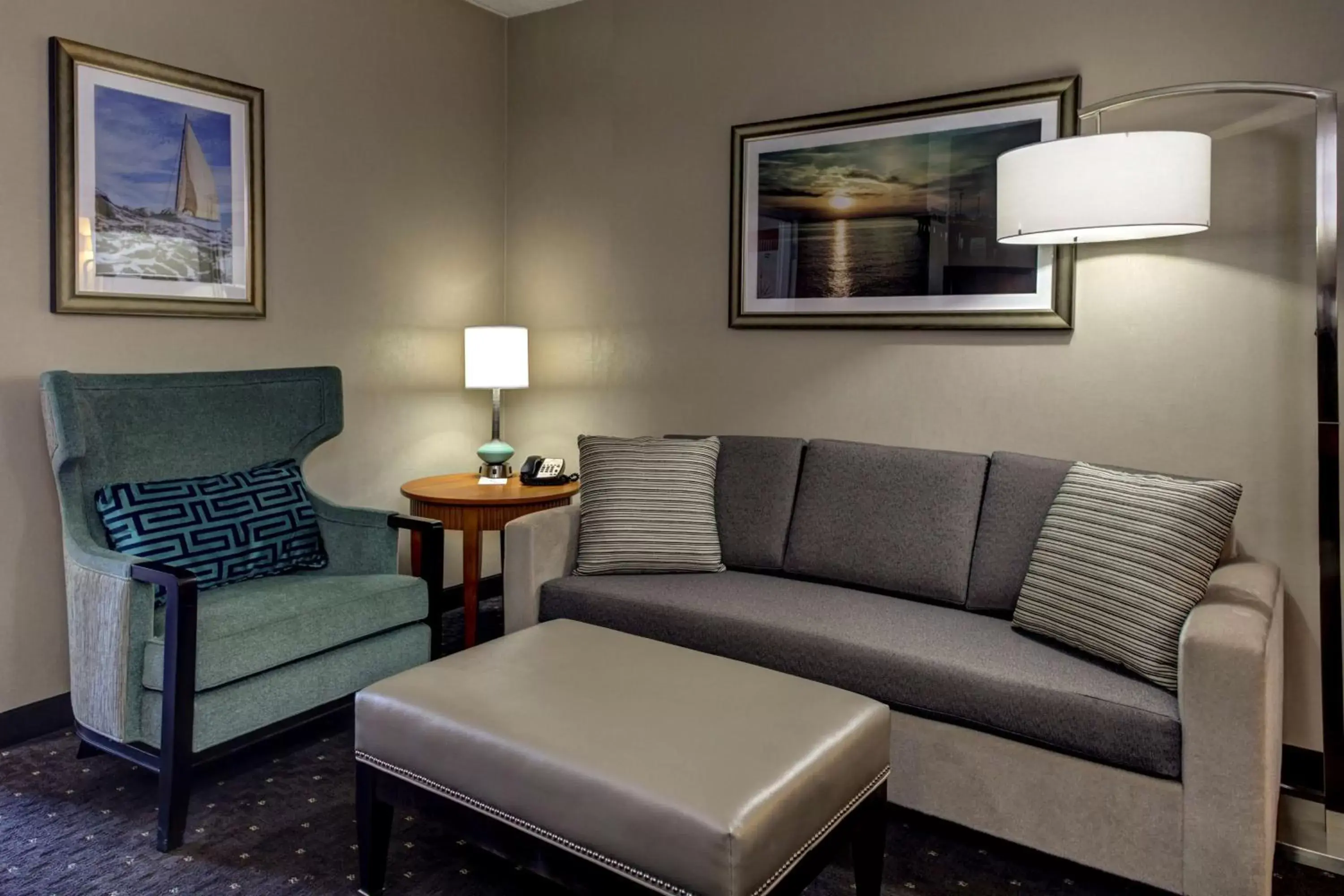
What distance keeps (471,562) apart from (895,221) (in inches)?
73.9

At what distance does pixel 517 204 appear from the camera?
13.9 feet

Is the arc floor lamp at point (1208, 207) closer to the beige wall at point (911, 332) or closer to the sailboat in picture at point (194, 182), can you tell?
the beige wall at point (911, 332)

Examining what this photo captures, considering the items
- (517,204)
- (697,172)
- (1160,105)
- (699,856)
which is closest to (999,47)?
(1160,105)

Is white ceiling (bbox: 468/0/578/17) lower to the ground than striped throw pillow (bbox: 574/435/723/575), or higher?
higher

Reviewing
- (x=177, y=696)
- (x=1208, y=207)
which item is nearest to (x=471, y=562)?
(x=177, y=696)

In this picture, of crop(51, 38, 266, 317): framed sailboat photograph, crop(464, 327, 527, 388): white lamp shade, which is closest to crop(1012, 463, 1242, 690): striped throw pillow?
crop(464, 327, 527, 388): white lamp shade

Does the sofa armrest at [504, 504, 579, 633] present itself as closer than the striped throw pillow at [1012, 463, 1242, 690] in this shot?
No

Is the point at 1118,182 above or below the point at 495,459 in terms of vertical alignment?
above

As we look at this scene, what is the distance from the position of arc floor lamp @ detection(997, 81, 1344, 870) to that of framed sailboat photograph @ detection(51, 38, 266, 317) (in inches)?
100.0

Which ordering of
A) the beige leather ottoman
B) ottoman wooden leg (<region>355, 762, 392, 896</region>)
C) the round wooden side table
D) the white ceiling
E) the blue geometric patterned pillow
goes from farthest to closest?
the white ceiling → the round wooden side table → the blue geometric patterned pillow → ottoman wooden leg (<region>355, 762, 392, 896</region>) → the beige leather ottoman

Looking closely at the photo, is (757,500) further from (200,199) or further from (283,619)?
(200,199)

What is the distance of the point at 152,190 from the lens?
2.96 metres

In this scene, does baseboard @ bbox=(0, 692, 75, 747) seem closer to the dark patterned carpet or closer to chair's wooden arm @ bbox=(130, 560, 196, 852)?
the dark patterned carpet

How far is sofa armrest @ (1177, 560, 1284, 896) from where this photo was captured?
72.5 inches
